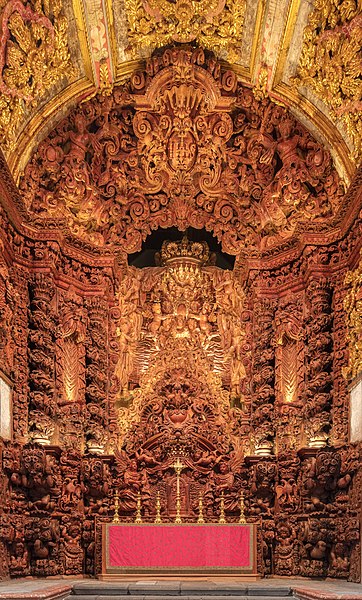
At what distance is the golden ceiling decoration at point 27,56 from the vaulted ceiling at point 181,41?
0.05 ft

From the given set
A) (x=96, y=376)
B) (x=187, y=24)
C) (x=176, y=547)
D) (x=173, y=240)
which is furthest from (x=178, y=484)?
(x=187, y=24)

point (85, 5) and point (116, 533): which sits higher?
point (85, 5)

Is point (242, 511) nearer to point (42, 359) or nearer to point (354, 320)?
point (354, 320)

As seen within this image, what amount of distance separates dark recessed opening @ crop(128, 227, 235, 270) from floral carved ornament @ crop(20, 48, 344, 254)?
2.96 feet

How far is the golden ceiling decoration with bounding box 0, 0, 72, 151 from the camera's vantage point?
42.1ft

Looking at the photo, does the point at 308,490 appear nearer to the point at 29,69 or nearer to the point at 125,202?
the point at 125,202

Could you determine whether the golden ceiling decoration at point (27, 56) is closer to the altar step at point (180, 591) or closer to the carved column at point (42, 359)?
the carved column at point (42, 359)

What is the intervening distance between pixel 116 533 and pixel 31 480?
4.54 ft

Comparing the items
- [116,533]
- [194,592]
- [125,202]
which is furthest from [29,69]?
[194,592]

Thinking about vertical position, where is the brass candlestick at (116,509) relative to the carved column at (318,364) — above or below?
below

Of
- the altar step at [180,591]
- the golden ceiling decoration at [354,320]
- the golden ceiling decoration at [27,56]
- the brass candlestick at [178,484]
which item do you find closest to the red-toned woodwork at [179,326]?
the brass candlestick at [178,484]

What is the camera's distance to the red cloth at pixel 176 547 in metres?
12.7

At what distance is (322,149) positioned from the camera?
48.4 feet

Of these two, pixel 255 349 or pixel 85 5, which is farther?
pixel 255 349
